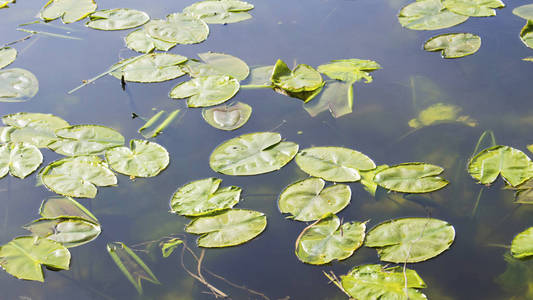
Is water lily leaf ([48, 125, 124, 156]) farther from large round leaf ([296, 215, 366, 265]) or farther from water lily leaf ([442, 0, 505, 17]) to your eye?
water lily leaf ([442, 0, 505, 17])

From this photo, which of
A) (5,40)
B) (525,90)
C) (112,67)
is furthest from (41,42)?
(525,90)

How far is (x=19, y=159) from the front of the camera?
2.25 metres

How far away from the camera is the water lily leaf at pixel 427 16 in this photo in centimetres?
299

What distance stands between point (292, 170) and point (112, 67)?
4.61 ft

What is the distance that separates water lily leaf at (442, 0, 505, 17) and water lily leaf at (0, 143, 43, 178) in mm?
2694

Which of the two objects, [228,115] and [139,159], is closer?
[139,159]

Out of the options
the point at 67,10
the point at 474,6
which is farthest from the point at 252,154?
the point at 67,10

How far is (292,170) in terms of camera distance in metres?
2.12

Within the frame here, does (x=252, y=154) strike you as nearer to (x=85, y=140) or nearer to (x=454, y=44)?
(x=85, y=140)

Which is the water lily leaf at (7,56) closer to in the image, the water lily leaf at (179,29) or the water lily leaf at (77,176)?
the water lily leaf at (179,29)

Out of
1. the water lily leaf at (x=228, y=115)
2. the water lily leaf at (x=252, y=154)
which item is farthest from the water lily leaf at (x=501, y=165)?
the water lily leaf at (x=228, y=115)

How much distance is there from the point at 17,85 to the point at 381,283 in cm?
232

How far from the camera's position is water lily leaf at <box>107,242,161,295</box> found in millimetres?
1775

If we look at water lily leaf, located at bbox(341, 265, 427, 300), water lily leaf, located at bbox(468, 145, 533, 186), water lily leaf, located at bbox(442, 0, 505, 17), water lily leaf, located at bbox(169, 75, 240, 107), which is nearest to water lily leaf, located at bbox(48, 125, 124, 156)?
water lily leaf, located at bbox(169, 75, 240, 107)
